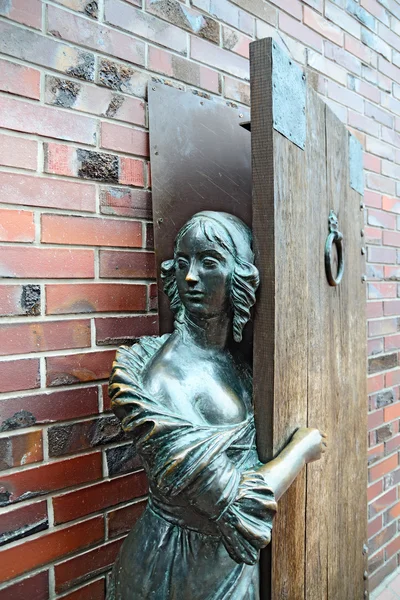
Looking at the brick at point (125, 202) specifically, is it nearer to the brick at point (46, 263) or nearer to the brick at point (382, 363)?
the brick at point (46, 263)

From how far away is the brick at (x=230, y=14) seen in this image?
1627 millimetres

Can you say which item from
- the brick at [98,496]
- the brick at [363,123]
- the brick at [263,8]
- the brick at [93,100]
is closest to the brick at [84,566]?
the brick at [98,496]

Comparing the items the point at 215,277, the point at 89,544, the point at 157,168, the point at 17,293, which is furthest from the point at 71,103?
the point at 89,544

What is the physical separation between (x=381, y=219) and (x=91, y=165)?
1.52m

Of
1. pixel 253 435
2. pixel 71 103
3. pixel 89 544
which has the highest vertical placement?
pixel 71 103

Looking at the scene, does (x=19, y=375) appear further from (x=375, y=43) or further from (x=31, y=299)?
(x=375, y=43)

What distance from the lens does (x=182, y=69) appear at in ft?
5.11

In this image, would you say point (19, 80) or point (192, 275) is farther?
point (19, 80)

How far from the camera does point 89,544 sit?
4.45 ft

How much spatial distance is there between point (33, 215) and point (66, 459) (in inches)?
25.8

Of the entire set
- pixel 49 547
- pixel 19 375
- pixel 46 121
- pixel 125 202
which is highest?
pixel 46 121

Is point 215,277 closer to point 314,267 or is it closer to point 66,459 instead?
point 314,267

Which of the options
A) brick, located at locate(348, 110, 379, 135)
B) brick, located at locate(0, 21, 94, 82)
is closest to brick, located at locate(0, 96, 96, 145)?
brick, located at locate(0, 21, 94, 82)

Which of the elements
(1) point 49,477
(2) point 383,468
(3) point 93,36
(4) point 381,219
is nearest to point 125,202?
(3) point 93,36
